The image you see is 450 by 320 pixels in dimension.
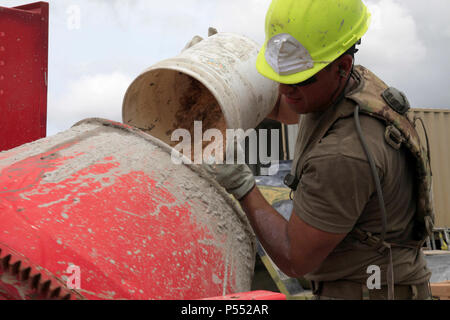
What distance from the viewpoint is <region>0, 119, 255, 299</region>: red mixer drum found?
127cm

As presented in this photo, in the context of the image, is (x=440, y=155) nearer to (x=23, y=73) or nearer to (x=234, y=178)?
(x=234, y=178)

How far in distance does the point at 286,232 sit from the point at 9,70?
1.73 metres

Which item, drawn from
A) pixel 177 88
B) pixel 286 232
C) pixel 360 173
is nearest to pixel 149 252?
pixel 286 232

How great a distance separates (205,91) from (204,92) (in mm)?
10

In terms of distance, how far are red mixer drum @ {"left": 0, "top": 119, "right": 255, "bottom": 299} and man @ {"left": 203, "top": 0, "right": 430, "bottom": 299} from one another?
0.25 meters

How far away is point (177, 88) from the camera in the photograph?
3123mm

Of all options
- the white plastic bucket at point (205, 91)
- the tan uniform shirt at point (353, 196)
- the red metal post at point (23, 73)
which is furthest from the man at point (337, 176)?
the red metal post at point (23, 73)

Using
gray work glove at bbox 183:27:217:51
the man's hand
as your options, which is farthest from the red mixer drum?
gray work glove at bbox 183:27:217:51

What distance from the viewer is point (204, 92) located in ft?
10.6

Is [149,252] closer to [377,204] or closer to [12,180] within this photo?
[12,180]

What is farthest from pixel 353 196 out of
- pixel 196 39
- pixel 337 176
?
pixel 196 39

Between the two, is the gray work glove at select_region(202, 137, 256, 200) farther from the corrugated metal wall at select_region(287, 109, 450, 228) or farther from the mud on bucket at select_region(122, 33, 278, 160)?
the corrugated metal wall at select_region(287, 109, 450, 228)

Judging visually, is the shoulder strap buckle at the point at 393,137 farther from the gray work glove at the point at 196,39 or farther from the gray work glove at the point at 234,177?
the gray work glove at the point at 196,39
